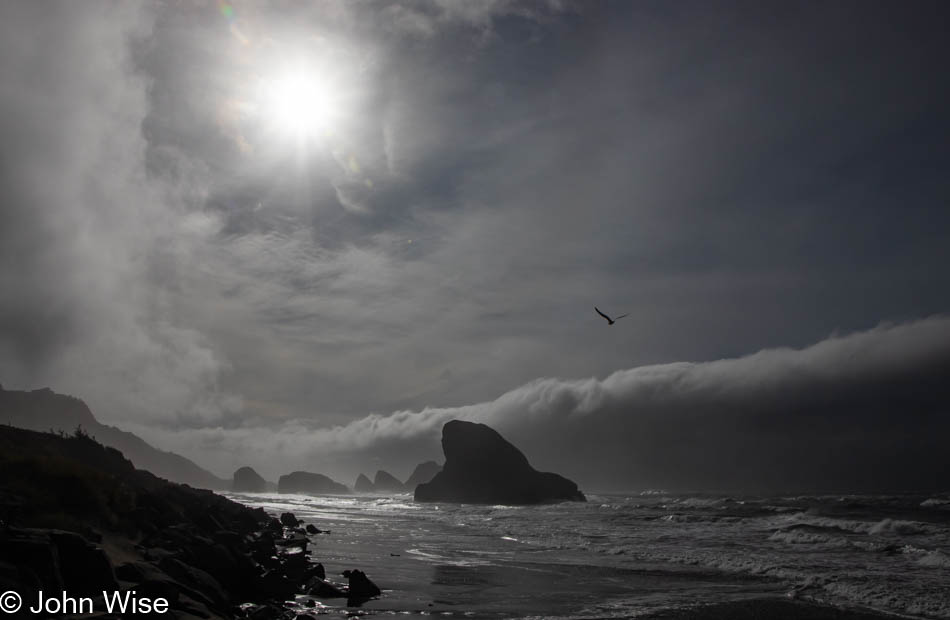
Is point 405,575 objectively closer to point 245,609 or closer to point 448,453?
point 245,609

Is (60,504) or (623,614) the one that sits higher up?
(60,504)

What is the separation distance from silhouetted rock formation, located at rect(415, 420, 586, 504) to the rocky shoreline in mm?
104124

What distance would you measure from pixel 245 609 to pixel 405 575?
8585 millimetres

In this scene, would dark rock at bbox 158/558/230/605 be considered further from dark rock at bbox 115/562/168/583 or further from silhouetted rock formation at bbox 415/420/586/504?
silhouetted rock formation at bbox 415/420/586/504

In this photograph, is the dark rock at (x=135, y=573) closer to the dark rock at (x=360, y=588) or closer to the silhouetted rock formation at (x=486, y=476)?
the dark rock at (x=360, y=588)

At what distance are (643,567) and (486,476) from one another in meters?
110

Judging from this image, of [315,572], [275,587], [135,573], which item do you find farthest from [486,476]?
[135,573]

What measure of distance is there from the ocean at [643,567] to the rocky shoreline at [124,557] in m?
1.66

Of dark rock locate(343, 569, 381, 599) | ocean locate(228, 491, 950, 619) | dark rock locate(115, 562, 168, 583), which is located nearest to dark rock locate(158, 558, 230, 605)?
dark rock locate(115, 562, 168, 583)

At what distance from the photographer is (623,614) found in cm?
1456

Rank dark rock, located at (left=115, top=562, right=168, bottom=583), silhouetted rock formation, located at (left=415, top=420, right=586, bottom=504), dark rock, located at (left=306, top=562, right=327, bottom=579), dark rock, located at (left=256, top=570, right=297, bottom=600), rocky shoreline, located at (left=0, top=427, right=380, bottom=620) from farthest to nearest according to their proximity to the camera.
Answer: silhouetted rock formation, located at (left=415, top=420, right=586, bottom=504), dark rock, located at (left=306, top=562, right=327, bottom=579), dark rock, located at (left=256, top=570, right=297, bottom=600), dark rock, located at (left=115, top=562, right=168, bottom=583), rocky shoreline, located at (left=0, top=427, right=380, bottom=620)

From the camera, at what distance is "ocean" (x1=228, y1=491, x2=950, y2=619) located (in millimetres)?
15820

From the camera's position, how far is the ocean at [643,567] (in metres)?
15.8

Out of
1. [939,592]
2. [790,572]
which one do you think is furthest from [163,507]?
[939,592]
